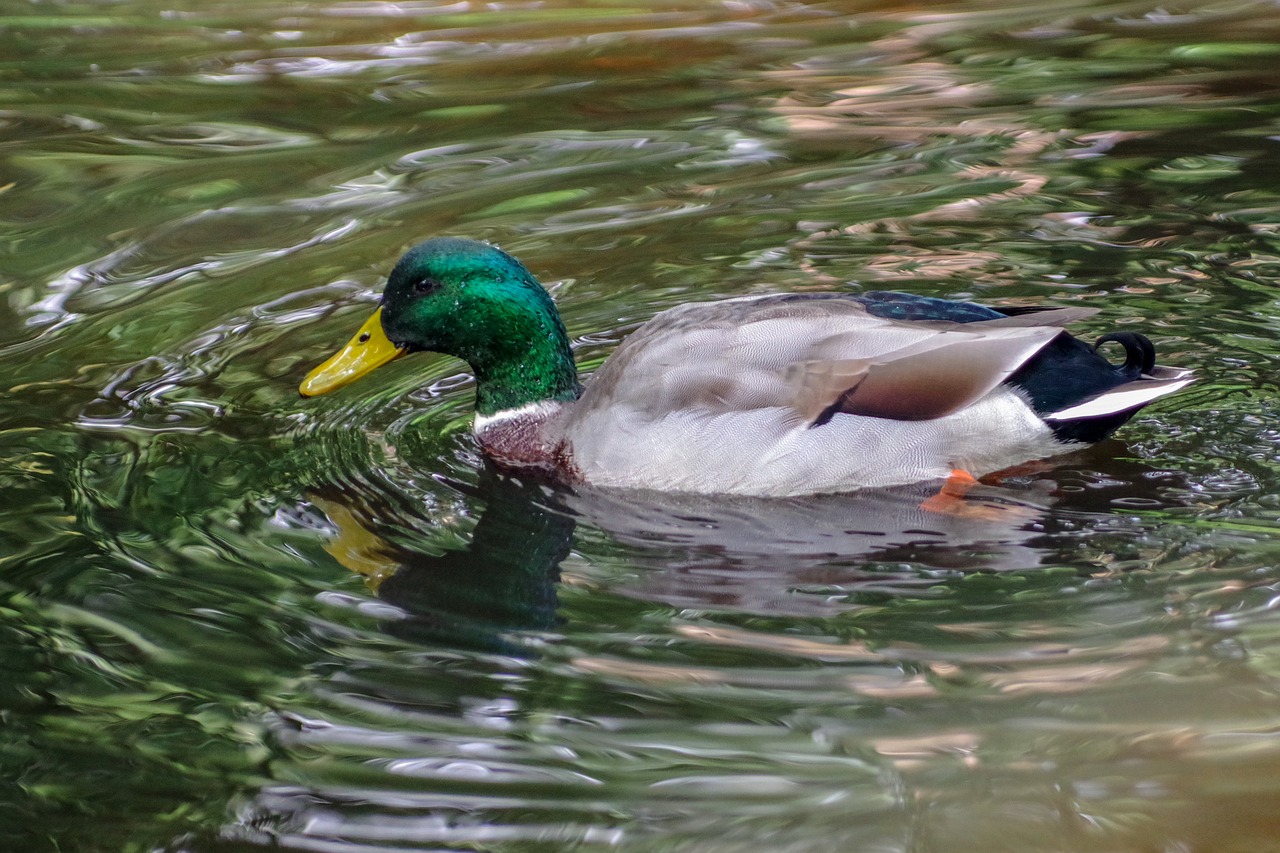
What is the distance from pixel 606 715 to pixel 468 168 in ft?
14.9

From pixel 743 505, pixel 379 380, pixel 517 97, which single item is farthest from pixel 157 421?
pixel 517 97

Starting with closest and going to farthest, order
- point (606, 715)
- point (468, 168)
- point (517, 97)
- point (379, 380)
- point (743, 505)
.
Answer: point (606, 715) → point (743, 505) → point (379, 380) → point (468, 168) → point (517, 97)

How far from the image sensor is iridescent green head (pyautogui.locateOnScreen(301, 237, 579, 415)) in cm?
511

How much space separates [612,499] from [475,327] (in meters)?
0.83

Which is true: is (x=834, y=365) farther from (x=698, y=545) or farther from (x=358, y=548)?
(x=358, y=548)

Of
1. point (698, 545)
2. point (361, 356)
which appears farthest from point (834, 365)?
point (361, 356)

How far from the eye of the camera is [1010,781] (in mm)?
3166

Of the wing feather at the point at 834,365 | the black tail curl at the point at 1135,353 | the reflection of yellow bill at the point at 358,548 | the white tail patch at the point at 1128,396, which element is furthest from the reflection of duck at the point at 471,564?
the black tail curl at the point at 1135,353

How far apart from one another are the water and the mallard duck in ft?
0.42

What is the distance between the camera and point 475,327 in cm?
520

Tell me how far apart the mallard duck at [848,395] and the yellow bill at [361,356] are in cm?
77

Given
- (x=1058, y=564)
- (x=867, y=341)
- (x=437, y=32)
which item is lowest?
(x=1058, y=564)

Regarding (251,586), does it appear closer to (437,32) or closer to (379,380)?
(379,380)

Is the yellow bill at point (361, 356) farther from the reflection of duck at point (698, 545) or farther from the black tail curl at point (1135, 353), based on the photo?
the black tail curl at point (1135, 353)
